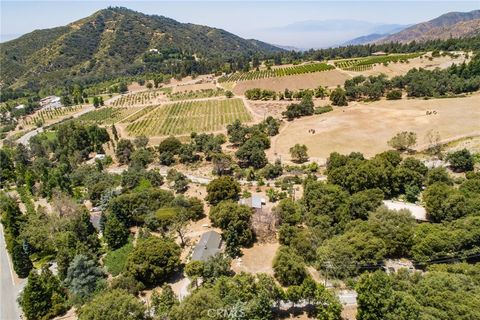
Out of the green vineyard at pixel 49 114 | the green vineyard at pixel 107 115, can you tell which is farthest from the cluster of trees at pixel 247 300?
the green vineyard at pixel 49 114

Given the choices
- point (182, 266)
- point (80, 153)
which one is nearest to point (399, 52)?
point (80, 153)

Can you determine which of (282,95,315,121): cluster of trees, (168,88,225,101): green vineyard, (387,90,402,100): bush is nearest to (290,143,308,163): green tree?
(282,95,315,121): cluster of trees

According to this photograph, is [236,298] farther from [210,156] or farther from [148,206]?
[210,156]

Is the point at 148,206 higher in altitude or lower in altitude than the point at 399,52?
lower

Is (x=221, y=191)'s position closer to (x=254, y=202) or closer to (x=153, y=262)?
(x=254, y=202)

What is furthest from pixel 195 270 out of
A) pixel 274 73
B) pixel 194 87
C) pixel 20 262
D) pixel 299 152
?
pixel 274 73

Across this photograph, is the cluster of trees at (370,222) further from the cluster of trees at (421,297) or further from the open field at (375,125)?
the open field at (375,125)
